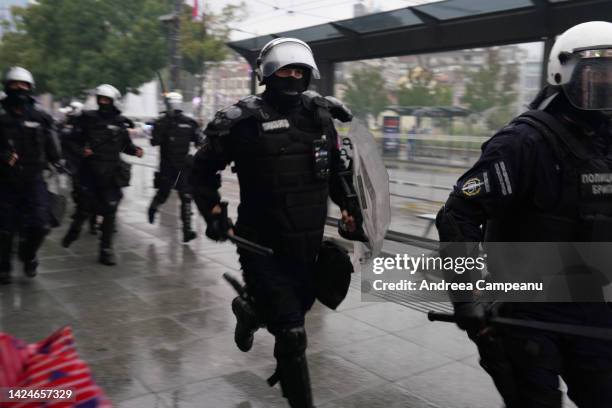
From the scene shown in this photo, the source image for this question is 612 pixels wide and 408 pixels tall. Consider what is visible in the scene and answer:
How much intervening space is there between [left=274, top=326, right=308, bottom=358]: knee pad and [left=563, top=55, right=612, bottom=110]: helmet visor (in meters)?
1.62

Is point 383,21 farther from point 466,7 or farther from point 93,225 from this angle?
point 93,225

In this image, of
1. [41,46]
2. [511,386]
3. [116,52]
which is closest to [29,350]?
[511,386]

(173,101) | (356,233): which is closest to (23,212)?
(173,101)

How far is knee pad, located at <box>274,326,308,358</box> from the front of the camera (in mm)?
2873

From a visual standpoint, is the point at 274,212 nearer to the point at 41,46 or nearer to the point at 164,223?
the point at 164,223

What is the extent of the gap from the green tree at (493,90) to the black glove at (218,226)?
4.52m

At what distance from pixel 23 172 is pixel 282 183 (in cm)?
361

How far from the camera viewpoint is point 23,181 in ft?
18.4

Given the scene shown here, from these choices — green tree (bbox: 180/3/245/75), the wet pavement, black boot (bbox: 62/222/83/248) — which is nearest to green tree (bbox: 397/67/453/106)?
the wet pavement

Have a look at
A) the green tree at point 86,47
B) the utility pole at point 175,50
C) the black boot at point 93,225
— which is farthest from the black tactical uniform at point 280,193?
the green tree at point 86,47

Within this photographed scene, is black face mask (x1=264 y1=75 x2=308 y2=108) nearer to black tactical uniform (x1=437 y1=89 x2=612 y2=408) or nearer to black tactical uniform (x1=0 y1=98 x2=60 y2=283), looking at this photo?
black tactical uniform (x1=437 y1=89 x2=612 y2=408)

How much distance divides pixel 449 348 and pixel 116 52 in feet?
62.6

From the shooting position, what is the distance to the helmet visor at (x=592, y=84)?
2.14 metres

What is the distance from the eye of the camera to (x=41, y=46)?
21859 mm
